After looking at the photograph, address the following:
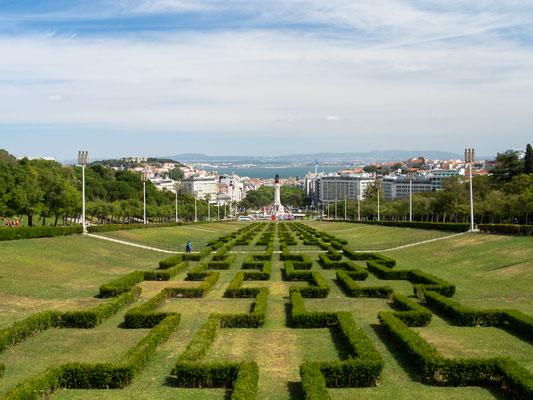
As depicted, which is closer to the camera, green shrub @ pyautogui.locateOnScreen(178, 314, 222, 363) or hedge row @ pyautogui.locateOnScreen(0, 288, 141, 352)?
green shrub @ pyautogui.locateOnScreen(178, 314, 222, 363)

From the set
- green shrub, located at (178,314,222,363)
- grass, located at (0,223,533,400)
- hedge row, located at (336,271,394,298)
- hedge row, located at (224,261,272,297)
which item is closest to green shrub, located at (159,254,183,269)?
grass, located at (0,223,533,400)

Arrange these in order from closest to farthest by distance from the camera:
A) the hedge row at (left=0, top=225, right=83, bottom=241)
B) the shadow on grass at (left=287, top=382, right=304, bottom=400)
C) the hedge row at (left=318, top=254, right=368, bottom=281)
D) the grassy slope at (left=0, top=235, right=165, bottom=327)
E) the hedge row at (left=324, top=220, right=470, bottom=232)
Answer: the shadow on grass at (left=287, top=382, right=304, bottom=400), the grassy slope at (left=0, top=235, right=165, bottom=327), the hedge row at (left=318, top=254, right=368, bottom=281), the hedge row at (left=0, top=225, right=83, bottom=241), the hedge row at (left=324, top=220, right=470, bottom=232)

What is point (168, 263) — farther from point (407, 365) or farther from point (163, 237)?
point (163, 237)

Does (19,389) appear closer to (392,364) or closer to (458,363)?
(392,364)

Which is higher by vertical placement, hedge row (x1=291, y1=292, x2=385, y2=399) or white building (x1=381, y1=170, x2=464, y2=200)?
white building (x1=381, y1=170, x2=464, y2=200)

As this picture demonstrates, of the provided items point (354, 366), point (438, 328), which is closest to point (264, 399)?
point (354, 366)

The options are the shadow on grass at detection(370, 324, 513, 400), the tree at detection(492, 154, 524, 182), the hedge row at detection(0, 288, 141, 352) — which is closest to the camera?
the shadow on grass at detection(370, 324, 513, 400)

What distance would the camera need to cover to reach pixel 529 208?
5106 cm

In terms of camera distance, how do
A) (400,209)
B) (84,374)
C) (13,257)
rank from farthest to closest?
1. (400,209)
2. (13,257)
3. (84,374)

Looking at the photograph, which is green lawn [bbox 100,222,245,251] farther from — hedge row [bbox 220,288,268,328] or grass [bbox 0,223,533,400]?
hedge row [bbox 220,288,268,328]

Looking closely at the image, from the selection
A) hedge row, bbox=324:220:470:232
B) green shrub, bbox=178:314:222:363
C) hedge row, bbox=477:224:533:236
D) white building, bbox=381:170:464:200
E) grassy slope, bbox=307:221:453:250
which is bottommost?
grassy slope, bbox=307:221:453:250

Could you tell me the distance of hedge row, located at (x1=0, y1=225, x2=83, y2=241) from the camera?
31.8 metres

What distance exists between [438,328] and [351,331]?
12.4 feet

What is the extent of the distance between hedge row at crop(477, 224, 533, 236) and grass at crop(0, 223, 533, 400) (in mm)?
5525
